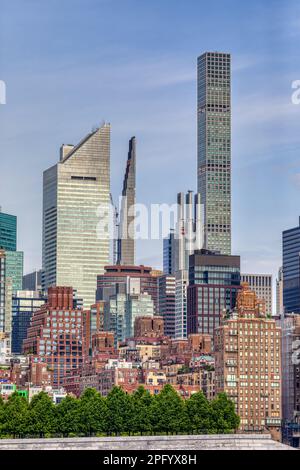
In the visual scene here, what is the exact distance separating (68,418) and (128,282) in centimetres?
10784

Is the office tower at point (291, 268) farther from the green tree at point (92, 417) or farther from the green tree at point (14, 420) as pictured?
the green tree at point (14, 420)

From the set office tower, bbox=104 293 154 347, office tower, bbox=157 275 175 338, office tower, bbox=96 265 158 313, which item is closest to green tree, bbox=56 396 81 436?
office tower, bbox=104 293 154 347

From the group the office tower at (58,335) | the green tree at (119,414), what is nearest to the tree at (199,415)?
the green tree at (119,414)

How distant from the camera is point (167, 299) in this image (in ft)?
643

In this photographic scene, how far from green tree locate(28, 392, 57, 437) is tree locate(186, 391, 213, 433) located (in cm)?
1012

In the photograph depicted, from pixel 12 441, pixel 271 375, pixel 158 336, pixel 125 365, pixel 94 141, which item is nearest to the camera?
pixel 12 441

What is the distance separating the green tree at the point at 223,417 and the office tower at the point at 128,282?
96.9m

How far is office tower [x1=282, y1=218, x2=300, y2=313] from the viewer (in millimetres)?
168000

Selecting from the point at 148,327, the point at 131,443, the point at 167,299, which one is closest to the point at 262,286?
the point at 167,299

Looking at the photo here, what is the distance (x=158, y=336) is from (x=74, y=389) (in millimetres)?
24519

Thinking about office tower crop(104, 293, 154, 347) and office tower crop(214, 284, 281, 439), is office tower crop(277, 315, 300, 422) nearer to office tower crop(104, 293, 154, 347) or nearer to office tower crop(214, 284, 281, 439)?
office tower crop(214, 284, 281, 439)
